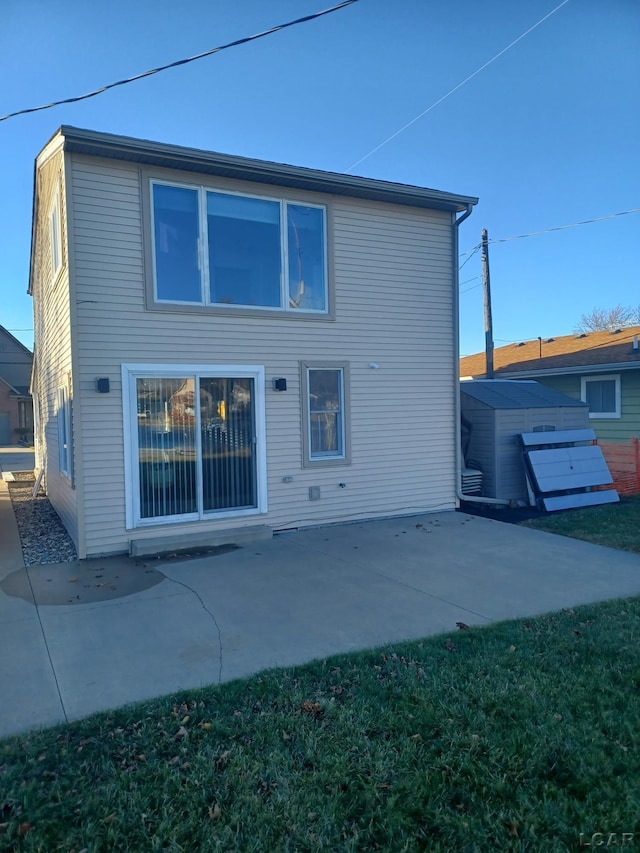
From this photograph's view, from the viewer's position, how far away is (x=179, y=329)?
7699 mm

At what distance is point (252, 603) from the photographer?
5.41 m

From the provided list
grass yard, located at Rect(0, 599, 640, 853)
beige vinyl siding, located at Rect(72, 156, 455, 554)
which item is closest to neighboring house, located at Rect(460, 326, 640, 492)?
beige vinyl siding, located at Rect(72, 156, 455, 554)

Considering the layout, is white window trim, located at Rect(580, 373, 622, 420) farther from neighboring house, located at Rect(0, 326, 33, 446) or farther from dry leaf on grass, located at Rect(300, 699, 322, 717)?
neighboring house, located at Rect(0, 326, 33, 446)

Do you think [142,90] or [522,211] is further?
[522,211]

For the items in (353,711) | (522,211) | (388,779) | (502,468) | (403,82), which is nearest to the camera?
(388,779)

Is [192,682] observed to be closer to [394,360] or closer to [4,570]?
[4,570]

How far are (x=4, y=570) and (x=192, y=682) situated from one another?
4.00 m

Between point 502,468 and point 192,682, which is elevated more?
point 502,468

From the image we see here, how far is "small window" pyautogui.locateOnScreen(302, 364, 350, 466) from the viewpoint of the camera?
28.3 ft

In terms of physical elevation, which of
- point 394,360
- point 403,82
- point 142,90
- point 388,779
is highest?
point 403,82

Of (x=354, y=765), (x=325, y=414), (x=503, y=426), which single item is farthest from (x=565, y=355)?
(x=354, y=765)

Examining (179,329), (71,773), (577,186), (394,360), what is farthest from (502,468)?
(577,186)

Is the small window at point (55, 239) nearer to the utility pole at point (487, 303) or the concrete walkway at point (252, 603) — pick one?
the concrete walkway at point (252, 603)

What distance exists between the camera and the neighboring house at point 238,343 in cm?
721
